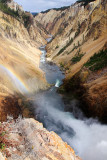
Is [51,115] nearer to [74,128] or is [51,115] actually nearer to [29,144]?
[74,128]

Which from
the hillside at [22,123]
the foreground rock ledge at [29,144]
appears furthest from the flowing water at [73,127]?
the foreground rock ledge at [29,144]

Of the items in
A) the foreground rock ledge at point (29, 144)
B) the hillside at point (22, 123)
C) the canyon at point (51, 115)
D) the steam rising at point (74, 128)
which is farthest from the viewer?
the steam rising at point (74, 128)

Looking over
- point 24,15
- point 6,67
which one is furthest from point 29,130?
point 24,15

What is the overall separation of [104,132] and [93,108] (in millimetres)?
2636

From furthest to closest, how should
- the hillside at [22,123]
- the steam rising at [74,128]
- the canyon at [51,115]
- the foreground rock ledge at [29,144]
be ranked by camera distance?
the steam rising at [74,128] → the canyon at [51,115] → the hillside at [22,123] → the foreground rock ledge at [29,144]

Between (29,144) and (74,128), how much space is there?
7702 mm

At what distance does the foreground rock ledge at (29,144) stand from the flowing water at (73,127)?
4.79m

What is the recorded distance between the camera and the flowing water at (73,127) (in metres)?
9.09

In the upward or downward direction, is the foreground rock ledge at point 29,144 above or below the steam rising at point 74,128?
below

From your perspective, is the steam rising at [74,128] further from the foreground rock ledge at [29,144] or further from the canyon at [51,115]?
the foreground rock ledge at [29,144]

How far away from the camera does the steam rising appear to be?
9031 millimetres

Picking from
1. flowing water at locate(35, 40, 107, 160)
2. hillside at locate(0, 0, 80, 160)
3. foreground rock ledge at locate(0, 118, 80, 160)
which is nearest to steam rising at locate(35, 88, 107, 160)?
flowing water at locate(35, 40, 107, 160)

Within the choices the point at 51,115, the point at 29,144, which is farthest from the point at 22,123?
the point at 51,115

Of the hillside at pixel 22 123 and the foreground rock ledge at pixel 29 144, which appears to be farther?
the hillside at pixel 22 123
